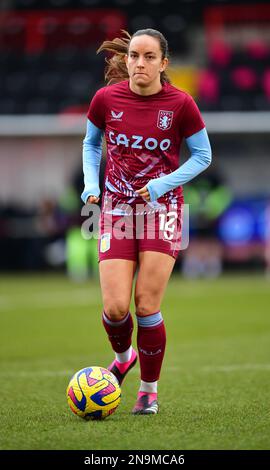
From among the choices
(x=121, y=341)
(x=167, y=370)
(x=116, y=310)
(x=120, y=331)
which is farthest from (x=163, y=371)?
(x=116, y=310)

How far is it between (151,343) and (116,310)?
0.99 feet

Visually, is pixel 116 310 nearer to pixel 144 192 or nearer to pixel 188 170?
pixel 144 192

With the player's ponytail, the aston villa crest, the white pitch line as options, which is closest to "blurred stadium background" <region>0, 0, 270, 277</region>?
the white pitch line

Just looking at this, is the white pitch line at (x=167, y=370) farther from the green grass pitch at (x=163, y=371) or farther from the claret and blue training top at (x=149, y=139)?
the claret and blue training top at (x=149, y=139)

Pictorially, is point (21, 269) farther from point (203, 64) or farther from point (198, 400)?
point (198, 400)

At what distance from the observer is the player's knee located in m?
5.86

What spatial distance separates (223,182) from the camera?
79.3 feet

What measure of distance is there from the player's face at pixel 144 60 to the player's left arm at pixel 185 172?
1.48 feet

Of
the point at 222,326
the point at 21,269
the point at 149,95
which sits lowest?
the point at 21,269

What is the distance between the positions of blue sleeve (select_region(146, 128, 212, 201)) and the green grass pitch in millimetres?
1340

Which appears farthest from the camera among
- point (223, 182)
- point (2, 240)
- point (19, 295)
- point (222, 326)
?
point (223, 182)

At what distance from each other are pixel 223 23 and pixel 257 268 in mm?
6650

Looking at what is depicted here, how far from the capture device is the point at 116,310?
5.88 m
